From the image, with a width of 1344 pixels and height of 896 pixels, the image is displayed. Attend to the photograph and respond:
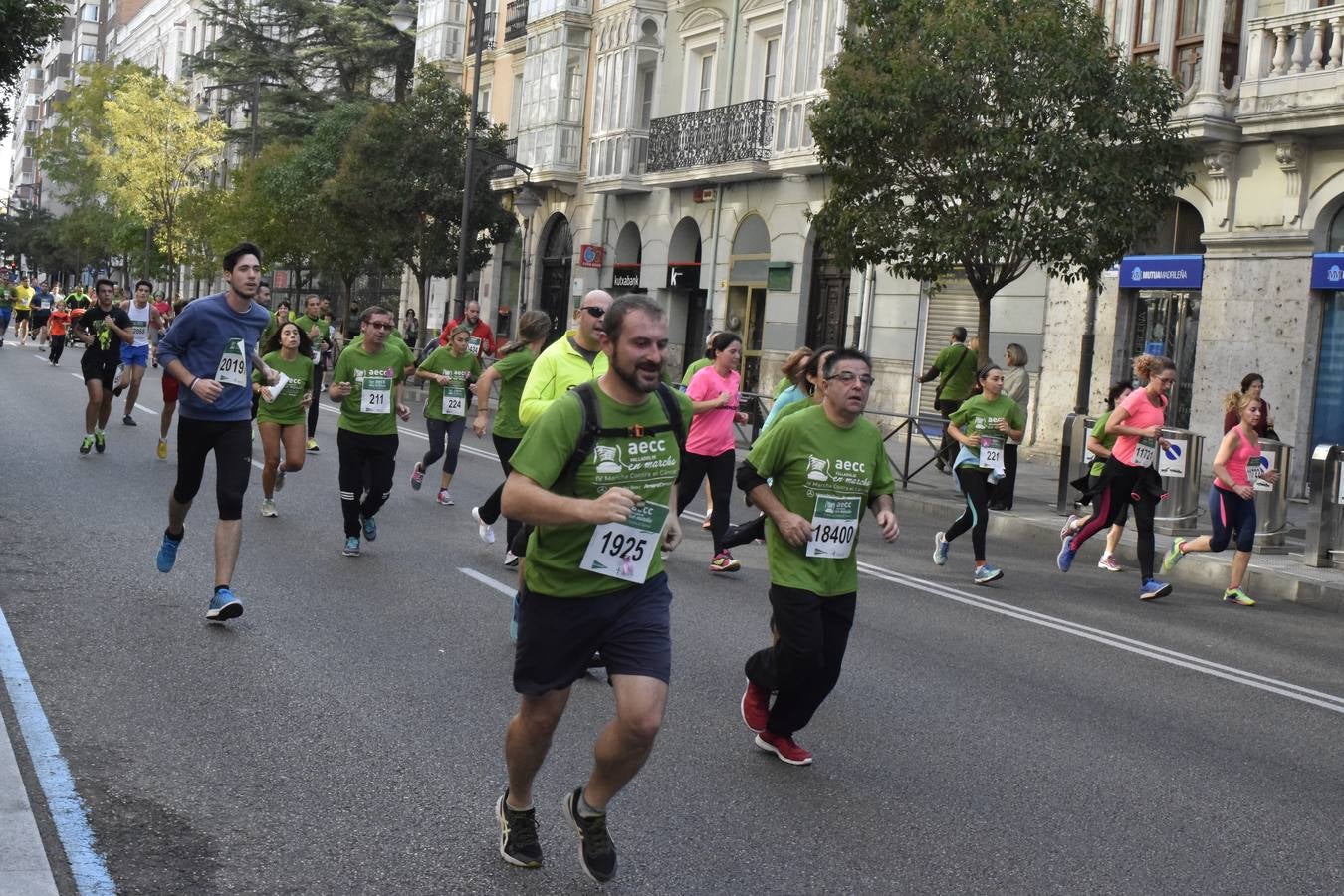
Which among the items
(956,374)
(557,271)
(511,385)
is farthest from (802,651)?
(557,271)

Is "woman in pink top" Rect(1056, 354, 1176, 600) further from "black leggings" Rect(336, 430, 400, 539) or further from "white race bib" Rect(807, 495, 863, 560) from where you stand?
"white race bib" Rect(807, 495, 863, 560)

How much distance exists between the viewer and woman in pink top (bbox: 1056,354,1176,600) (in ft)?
40.7

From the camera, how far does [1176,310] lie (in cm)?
2280

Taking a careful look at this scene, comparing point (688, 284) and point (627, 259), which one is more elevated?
point (627, 259)

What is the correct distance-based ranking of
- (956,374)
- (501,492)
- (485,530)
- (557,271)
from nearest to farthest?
(501,492) → (485,530) → (956,374) → (557,271)

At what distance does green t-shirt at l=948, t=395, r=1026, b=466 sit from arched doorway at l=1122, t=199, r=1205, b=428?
10.3 meters

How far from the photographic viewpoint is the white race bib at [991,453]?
40.8ft

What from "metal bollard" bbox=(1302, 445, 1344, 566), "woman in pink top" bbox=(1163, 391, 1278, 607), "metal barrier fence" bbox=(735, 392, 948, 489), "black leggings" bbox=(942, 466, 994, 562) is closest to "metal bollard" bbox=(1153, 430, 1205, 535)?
"metal bollard" bbox=(1302, 445, 1344, 566)

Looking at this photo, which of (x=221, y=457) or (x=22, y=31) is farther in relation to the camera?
(x=22, y=31)

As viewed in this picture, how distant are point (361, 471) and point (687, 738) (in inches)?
211

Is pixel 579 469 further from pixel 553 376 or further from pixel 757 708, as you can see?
pixel 553 376

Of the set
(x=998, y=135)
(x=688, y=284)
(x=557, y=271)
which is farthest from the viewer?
(x=557, y=271)

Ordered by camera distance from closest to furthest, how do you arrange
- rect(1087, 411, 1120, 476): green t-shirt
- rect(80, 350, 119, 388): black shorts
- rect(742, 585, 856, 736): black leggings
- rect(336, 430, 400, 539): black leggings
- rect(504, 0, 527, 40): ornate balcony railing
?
rect(742, 585, 856, 736): black leggings → rect(336, 430, 400, 539): black leggings → rect(1087, 411, 1120, 476): green t-shirt → rect(80, 350, 119, 388): black shorts → rect(504, 0, 527, 40): ornate balcony railing

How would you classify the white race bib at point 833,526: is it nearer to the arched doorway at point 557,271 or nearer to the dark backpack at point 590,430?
the dark backpack at point 590,430
